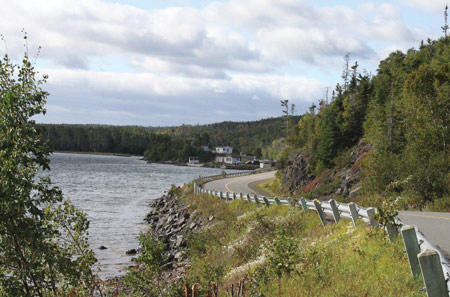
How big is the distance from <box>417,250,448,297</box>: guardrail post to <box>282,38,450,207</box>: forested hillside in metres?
4.18

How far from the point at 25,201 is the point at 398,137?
131 ft

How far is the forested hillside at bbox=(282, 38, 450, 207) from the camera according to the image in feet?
83.1

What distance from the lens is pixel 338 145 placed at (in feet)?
190

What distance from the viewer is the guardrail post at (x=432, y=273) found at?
5.44 metres

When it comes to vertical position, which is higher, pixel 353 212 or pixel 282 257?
pixel 353 212

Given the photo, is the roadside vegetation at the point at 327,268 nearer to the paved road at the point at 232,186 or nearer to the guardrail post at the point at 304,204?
the guardrail post at the point at 304,204

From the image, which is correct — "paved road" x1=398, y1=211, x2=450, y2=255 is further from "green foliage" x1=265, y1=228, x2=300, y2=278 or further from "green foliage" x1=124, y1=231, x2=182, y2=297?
"green foliage" x1=124, y1=231, x2=182, y2=297

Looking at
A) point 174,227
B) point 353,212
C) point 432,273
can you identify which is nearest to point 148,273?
point 353,212

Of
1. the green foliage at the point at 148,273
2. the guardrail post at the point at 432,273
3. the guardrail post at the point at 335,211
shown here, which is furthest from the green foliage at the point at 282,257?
the guardrail post at the point at 335,211

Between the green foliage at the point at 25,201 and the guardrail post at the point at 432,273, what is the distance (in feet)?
17.5

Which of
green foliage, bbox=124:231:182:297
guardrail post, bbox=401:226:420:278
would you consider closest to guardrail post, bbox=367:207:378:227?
guardrail post, bbox=401:226:420:278

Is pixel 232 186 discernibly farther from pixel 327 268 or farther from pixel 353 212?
pixel 327 268

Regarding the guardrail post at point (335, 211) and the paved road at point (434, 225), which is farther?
the guardrail post at point (335, 211)

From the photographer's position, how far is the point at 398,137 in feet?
143
